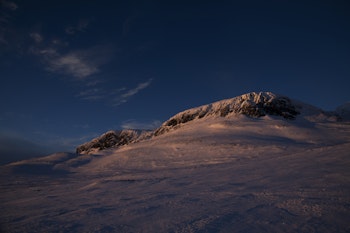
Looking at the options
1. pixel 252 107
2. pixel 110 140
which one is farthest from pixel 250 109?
pixel 110 140

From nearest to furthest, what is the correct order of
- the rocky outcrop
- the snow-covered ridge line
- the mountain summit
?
the rocky outcrop → the mountain summit → the snow-covered ridge line

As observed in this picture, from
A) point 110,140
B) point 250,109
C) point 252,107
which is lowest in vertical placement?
point 250,109

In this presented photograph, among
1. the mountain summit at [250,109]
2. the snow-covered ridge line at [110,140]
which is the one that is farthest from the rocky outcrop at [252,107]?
the snow-covered ridge line at [110,140]

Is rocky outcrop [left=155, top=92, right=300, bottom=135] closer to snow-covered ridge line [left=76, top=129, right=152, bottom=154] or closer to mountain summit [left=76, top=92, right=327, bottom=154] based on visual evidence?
mountain summit [left=76, top=92, right=327, bottom=154]

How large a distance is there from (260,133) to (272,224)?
38072 millimetres

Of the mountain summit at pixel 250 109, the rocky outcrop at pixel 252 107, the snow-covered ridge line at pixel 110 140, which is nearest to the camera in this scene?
the rocky outcrop at pixel 252 107

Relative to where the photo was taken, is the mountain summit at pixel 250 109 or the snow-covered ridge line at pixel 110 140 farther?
the snow-covered ridge line at pixel 110 140

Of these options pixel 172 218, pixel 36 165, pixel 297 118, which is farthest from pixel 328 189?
pixel 297 118

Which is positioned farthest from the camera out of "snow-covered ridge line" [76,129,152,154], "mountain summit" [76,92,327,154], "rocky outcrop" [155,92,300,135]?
"snow-covered ridge line" [76,129,152,154]

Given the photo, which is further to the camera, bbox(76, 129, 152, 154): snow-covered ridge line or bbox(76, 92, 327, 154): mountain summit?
bbox(76, 129, 152, 154): snow-covered ridge line

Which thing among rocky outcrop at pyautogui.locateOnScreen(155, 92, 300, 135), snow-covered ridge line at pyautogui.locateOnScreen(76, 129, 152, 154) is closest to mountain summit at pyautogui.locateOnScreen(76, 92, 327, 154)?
rocky outcrop at pyautogui.locateOnScreen(155, 92, 300, 135)

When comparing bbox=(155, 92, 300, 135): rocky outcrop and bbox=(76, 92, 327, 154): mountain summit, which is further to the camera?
bbox=(76, 92, 327, 154): mountain summit

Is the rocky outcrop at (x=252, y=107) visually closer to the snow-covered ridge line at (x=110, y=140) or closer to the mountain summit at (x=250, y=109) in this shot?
the mountain summit at (x=250, y=109)

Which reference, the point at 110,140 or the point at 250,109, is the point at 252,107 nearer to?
the point at 250,109
